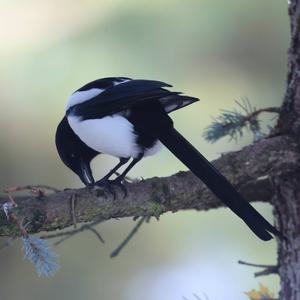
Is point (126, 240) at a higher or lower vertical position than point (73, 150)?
lower

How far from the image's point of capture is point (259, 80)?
147 inches

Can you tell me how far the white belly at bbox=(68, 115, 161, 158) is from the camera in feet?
7.04

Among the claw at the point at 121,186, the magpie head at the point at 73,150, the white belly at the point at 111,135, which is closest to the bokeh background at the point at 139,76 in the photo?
the magpie head at the point at 73,150

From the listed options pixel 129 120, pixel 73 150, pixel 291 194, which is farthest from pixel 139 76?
pixel 291 194

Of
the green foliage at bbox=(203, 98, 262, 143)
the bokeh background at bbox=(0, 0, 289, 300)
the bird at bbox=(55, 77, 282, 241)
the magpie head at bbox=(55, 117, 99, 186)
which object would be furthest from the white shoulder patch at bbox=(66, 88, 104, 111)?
the bokeh background at bbox=(0, 0, 289, 300)

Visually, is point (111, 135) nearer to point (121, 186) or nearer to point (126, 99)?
point (126, 99)

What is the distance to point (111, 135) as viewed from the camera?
7.06 feet

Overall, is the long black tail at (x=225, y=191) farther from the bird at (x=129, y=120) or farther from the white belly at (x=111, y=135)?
the white belly at (x=111, y=135)

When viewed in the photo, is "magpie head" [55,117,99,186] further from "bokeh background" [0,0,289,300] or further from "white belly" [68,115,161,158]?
"bokeh background" [0,0,289,300]

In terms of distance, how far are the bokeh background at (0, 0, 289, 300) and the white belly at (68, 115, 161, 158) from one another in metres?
1.19

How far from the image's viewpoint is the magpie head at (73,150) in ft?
8.01

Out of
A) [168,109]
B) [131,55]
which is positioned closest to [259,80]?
[131,55]

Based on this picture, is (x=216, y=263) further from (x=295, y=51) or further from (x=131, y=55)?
(x=295, y=51)

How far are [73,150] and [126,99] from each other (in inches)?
16.8
